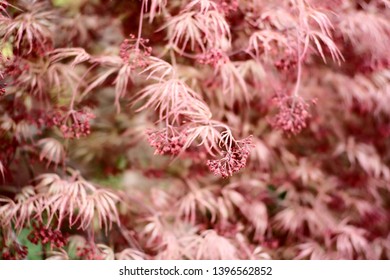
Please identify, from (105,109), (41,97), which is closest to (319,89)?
(105,109)

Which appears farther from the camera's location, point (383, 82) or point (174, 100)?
point (383, 82)

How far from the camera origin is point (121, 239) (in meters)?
1.16

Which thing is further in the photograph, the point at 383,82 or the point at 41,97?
the point at 383,82

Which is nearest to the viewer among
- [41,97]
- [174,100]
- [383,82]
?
[174,100]

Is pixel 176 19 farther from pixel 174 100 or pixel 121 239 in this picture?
pixel 121 239

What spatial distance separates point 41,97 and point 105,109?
155 mm

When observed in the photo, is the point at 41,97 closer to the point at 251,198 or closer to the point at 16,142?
the point at 16,142

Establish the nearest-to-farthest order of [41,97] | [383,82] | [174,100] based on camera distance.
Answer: [174,100] < [41,97] < [383,82]

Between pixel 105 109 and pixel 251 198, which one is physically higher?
pixel 105 109

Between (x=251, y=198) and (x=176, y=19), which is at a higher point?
(x=176, y=19)
